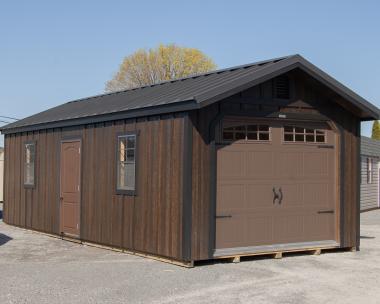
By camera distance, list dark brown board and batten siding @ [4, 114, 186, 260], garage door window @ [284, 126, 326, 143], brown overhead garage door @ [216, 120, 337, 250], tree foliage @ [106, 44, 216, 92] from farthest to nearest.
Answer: tree foliage @ [106, 44, 216, 92] → garage door window @ [284, 126, 326, 143] → brown overhead garage door @ [216, 120, 337, 250] → dark brown board and batten siding @ [4, 114, 186, 260]

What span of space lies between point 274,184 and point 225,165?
4.04 ft

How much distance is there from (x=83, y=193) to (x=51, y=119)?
2598 millimetres

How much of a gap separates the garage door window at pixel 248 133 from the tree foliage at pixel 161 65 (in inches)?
1378

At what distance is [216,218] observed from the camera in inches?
438

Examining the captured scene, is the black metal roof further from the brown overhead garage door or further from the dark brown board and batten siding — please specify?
the brown overhead garage door

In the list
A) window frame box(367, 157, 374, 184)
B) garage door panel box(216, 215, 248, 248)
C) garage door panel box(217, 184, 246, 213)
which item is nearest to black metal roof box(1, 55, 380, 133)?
garage door panel box(217, 184, 246, 213)

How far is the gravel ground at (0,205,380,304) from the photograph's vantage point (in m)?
8.18

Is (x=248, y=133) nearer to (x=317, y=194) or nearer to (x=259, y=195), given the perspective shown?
(x=259, y=195)

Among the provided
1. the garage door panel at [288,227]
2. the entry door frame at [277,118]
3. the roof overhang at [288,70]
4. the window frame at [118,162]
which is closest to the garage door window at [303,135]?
the entry door frame at [277,118]

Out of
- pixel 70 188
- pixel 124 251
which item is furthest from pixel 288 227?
pixel 70 188

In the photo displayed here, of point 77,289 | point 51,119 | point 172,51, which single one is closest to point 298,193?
point 77,289

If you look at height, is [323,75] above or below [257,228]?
above

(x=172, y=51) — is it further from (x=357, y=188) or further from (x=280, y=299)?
(x=280, y=299)

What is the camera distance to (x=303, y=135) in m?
12.4
